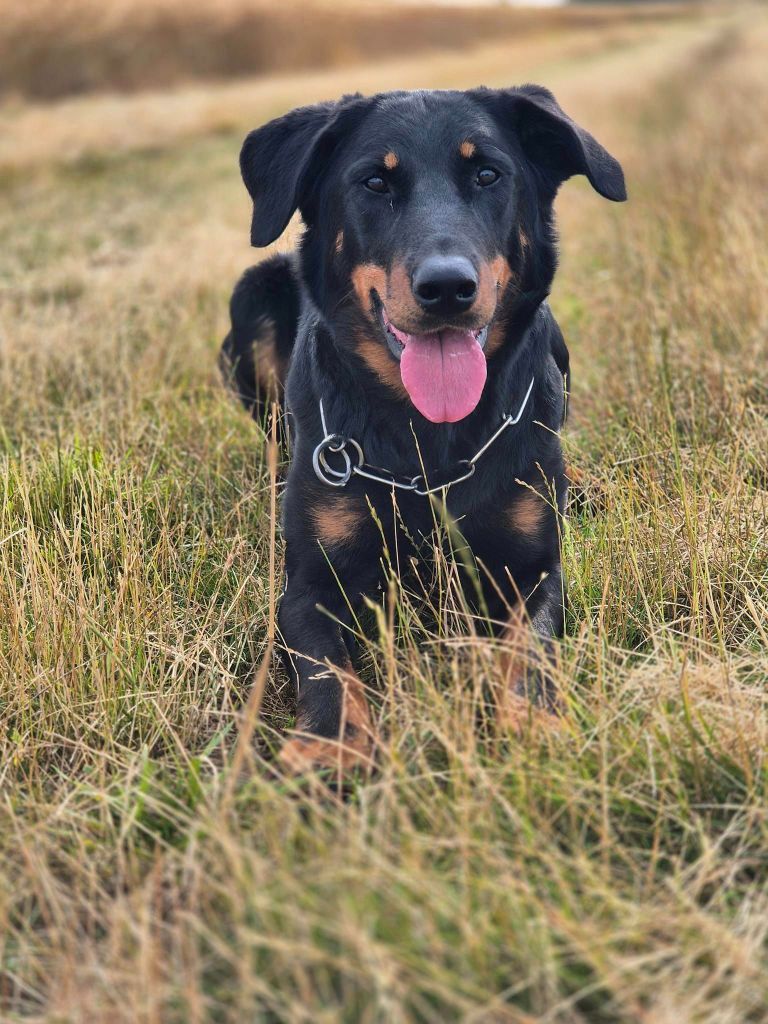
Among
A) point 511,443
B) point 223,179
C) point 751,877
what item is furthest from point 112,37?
point 751,877

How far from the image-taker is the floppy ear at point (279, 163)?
9.16 feet

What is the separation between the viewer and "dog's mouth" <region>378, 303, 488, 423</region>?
8.45ft

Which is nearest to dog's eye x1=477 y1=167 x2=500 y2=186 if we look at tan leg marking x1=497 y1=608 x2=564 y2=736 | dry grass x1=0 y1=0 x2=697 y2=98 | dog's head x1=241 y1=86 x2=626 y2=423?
dog's head x1=241 y1=86 x2=626 y2=423

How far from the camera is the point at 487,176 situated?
9.00ft

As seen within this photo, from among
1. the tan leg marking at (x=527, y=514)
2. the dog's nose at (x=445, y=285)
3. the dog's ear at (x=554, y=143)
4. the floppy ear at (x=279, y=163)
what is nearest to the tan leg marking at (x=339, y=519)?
the tan leg marking at (x=527, y=514)

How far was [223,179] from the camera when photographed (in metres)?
10.9

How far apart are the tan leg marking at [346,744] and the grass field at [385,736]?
2.1 inches

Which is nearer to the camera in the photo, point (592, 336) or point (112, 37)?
point (592, 336)

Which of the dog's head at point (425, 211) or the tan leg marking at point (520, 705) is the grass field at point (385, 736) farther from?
the dog's head at point (425, 211)

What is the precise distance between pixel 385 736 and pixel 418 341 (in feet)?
3.21

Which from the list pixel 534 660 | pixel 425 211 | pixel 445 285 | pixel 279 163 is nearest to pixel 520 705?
pixel 534 660

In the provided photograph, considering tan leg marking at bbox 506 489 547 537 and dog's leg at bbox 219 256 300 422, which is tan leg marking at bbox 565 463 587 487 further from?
dog's leg at bbox 219 256 300 422

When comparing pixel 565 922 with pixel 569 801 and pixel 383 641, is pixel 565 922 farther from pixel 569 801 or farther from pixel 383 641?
pixel 383 641

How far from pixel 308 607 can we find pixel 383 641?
0.47 meters
